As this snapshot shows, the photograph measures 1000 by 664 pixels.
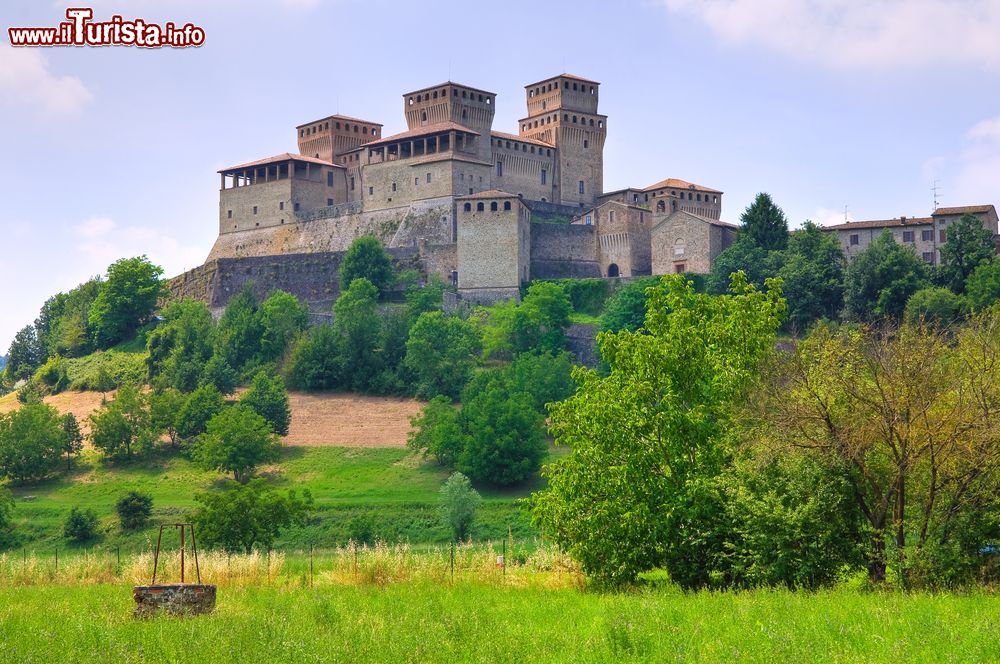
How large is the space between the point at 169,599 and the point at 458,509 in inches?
1066

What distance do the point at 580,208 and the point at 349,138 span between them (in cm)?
1747

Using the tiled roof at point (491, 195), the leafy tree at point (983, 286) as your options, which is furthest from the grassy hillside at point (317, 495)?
the leafy tree at point (983, 286)

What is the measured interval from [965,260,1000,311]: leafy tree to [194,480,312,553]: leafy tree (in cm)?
3228

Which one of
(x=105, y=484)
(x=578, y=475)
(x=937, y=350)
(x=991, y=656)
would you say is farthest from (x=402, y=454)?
(x=991, y=656)

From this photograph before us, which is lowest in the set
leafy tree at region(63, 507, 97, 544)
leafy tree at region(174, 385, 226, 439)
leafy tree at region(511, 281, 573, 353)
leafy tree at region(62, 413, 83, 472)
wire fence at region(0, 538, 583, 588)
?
leafy tree at region(63, 507, 97, 544)

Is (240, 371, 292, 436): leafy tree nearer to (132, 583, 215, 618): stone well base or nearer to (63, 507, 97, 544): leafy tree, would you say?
(63, 507, 97, 544): leafy tree

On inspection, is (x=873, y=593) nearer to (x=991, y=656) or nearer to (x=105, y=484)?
(x=991, y=656)

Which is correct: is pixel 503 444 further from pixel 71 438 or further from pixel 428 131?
pixel 428 131

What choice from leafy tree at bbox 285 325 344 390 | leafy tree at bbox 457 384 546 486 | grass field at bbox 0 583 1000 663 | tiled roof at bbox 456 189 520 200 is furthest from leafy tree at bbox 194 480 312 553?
tiled roof at bbox 456 189 520 200

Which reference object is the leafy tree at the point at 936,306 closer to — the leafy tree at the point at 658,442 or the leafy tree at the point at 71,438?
the leafy tree at the point at 658,442

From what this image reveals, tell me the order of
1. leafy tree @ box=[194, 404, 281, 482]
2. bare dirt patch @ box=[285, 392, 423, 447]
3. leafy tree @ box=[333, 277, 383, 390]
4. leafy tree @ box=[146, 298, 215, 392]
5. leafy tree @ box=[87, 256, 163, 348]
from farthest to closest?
leafy tree @ box=[87, 256, 163, 348], leafy tree @ box=[333, 277, 383, 390], leafy tree @ box=[146, 298, 215, 392], bare dirt patch @ box=[285, 392, 423, 447], leafy tree @ box=[194, 404, 281, 482]

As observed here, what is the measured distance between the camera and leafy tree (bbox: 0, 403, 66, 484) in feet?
194

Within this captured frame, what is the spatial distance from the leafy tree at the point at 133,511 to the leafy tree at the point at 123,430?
9.65 m

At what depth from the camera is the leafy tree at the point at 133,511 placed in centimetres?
5094
